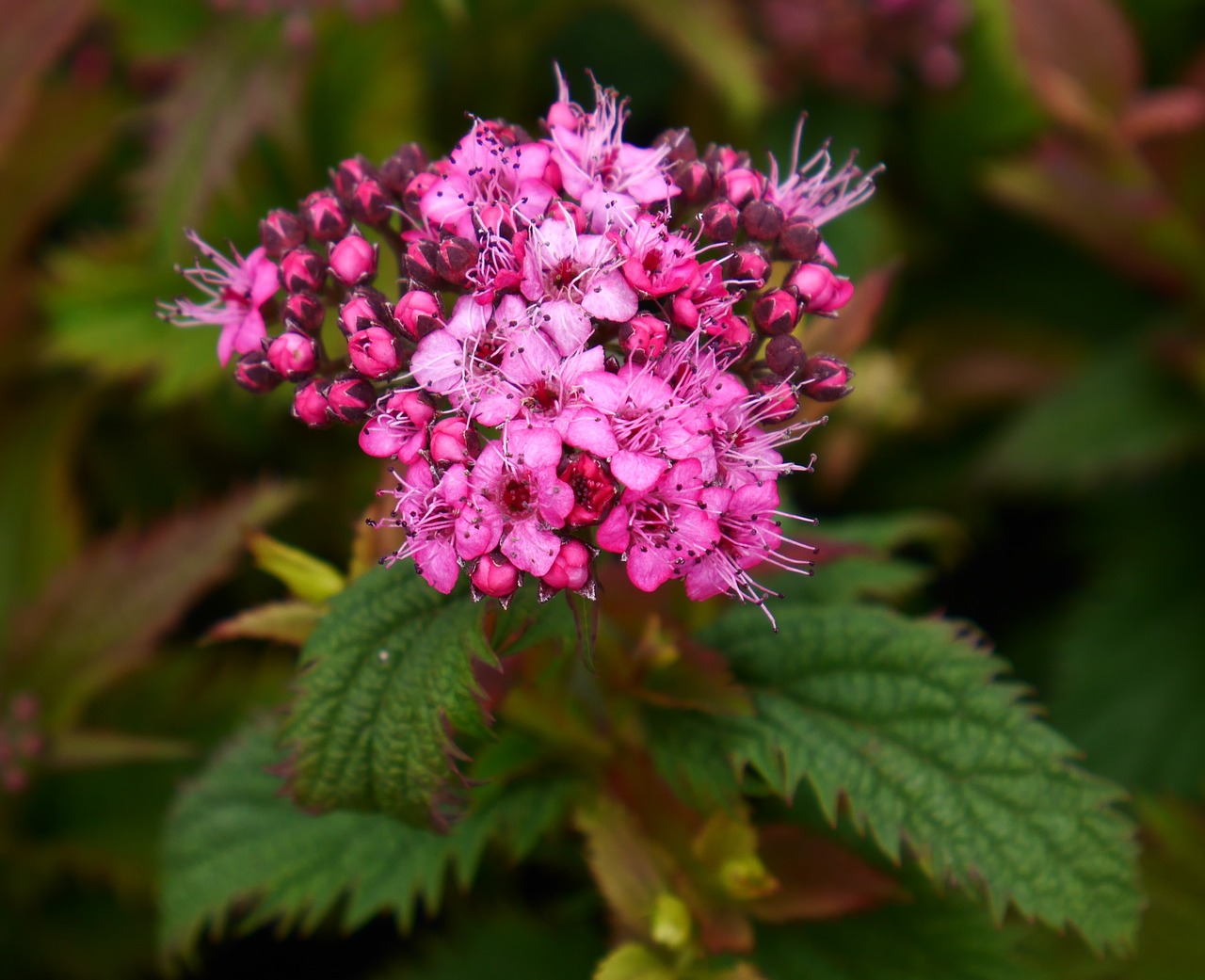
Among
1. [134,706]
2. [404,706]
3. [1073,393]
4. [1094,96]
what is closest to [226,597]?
[134,706]

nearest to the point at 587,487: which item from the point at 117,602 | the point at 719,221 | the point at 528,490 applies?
the point at 528,490

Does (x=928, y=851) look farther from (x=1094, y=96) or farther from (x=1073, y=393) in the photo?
(x=1094, y=96)

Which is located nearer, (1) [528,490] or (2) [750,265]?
(1) [528,490]

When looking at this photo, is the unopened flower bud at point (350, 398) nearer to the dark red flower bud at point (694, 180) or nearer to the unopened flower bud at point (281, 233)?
the unopened flower bud at point (281, 233)

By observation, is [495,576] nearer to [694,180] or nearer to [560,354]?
[560,354]

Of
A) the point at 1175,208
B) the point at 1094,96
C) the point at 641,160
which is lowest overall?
the point at 641,160

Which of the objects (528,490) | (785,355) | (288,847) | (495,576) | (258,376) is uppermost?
(785,355)

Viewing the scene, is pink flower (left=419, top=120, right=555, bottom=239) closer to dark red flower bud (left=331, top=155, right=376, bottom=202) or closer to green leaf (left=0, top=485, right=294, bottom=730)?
dark red flower bud (left=331, top=155, right=376, bottom=202)
